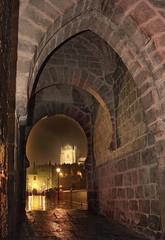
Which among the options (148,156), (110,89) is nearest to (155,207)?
(148,156)

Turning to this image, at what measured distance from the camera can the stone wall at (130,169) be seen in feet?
16.0

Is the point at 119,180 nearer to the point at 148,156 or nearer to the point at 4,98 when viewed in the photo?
the point at 148,156

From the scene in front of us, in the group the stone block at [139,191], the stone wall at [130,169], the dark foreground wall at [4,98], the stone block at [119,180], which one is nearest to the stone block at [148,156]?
the stone wall at [130,169]

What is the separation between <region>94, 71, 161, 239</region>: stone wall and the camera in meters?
4.86

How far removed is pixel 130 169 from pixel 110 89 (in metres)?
2.62

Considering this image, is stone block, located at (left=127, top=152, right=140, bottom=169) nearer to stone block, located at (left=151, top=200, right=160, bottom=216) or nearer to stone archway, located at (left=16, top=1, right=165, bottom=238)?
stone block, located at (left=151, top=200, right=160, bottom=216)

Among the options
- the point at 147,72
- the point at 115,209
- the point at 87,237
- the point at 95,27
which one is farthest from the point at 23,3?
the point at 115,209

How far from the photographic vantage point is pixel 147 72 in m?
4.29

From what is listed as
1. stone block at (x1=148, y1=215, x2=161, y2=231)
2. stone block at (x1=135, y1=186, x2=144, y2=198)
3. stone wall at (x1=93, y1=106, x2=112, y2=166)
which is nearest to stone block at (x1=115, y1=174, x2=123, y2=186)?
stone wall at (x1=93, y1=106, x2=112, y2=166)

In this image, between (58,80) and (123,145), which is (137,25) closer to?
(123,145)

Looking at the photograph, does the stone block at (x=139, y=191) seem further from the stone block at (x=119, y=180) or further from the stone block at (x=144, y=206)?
the stone block at (x=119, y=180)

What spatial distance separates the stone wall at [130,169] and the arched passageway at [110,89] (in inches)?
0.7

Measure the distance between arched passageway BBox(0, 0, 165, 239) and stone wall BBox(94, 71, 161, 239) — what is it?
2 centimetres

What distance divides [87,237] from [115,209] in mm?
2235
